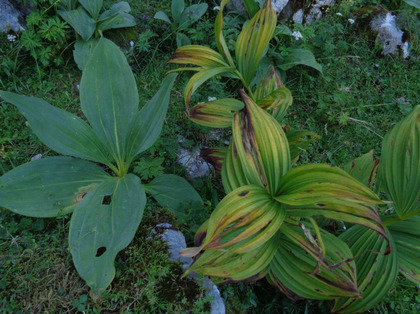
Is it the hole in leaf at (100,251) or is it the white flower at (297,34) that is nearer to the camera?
the hole in leaf at (100,251)

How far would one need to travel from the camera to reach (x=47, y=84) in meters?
3.51

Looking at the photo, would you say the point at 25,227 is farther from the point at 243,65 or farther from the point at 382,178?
the point at 382,178

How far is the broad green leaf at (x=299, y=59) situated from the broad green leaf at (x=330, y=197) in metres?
2.25

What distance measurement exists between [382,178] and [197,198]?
1.25m

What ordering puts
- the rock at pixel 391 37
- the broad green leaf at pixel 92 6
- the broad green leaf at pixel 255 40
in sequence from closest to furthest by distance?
the broad green leaf at pixel 255 40
the broad green leaf at pixel 92 6
the rock at pixel 391 37

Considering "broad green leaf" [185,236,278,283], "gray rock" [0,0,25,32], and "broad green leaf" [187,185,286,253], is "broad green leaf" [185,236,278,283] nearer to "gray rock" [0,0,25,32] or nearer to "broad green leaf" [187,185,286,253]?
"broad green leaf" [187,185,286,253]

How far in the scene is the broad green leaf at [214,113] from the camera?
2764 millimetres

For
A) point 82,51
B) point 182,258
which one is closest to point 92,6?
point 82,51

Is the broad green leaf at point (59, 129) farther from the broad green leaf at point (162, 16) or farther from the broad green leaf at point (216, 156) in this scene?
the broad green leaf at point (162, 16)

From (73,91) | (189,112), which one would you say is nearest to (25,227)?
(189,112)

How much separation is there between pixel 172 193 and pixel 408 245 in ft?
5.18

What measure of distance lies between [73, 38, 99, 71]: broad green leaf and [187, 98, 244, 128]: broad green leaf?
4.76 feet

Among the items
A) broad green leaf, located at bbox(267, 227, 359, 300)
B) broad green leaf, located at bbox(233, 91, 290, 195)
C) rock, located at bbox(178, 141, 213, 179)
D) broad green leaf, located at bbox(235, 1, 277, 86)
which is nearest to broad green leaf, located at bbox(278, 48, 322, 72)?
broad green leaf, located at bbox(235, 1, 277, 86)

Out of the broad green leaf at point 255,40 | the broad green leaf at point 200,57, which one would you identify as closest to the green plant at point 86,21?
the broad green leaf at point 200,57
